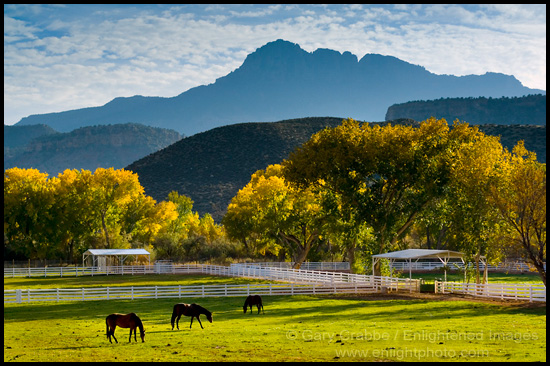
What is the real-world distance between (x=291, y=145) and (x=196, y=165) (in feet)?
73.0

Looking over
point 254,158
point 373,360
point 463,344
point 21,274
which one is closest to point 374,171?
point 463,344

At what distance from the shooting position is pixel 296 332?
2489 centimetres

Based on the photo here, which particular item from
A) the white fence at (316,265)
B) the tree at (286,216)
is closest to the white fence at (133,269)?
the white fence at (316,265)

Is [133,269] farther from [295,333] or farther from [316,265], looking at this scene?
[295,333]

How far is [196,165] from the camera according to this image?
14875cm

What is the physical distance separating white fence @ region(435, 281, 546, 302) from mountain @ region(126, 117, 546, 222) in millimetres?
86653

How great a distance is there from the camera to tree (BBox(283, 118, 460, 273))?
162 feet

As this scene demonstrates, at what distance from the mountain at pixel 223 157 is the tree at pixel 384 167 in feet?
256

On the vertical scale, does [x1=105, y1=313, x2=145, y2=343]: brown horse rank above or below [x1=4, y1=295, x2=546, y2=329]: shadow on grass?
above

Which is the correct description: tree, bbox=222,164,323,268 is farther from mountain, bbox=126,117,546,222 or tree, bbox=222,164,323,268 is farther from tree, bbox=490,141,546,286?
mountain, bbox=126,117,546,222

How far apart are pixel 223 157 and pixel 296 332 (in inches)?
5002

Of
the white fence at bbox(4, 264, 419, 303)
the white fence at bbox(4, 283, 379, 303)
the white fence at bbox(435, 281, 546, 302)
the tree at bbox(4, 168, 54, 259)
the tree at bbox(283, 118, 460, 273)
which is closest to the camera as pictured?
the white fence at bbox(435, 281, 546, 302)

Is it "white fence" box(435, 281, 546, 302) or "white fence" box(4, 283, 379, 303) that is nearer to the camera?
"white fence" box(435, 281, 546, 302)

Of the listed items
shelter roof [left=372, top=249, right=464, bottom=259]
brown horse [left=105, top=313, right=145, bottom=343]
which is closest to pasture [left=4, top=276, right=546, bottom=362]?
brown horse [left=105, top=313, right=145, bottom=343]
